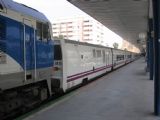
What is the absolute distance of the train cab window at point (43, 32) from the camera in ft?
39.2

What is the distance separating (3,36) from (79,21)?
253ft

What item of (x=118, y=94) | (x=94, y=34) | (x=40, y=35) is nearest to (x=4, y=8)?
(x=40, y=35)

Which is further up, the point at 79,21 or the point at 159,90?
the point at 79,21

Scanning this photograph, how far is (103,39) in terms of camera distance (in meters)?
101

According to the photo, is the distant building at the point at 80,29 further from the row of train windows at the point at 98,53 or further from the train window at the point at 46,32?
the train window at the point at 46,32

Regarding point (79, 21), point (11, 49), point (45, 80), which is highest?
point (79, 21)

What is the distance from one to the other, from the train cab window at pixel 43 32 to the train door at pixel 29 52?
650mm

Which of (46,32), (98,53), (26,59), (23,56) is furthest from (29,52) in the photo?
(98,53)

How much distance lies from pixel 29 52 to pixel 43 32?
174 centimetres

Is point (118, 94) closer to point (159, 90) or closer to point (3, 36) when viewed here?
point (159, 90)

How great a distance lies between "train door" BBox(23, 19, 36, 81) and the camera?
34.8 ft

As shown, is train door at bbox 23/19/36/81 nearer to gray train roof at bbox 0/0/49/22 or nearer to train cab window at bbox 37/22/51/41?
gray train roof at bbox 0/0/49/22

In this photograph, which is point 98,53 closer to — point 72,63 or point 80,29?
point 72,63

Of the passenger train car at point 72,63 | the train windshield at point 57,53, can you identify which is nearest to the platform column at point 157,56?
the passenger train car at point 72,63
